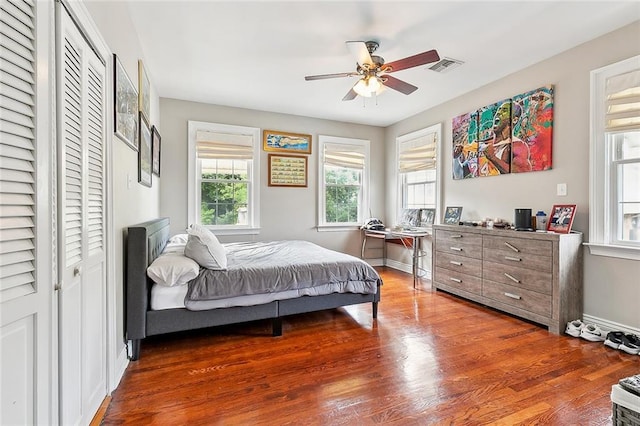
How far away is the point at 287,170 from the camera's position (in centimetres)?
494

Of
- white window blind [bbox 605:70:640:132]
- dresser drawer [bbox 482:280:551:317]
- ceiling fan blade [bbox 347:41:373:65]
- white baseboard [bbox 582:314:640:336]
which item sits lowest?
white baseboard [bbox 582:314:640:336]

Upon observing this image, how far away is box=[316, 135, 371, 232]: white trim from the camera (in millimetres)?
5176

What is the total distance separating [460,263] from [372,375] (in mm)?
2136

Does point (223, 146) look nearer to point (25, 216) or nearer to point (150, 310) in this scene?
point (150, 310)

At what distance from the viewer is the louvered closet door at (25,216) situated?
0.88 metres

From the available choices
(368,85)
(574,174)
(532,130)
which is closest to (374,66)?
(368,85)

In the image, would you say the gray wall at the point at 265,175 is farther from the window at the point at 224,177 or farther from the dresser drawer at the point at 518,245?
the dresser drawer at the point at 518,245

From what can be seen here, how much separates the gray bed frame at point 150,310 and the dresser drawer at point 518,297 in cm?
192

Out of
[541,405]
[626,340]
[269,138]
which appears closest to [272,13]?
[269,138]

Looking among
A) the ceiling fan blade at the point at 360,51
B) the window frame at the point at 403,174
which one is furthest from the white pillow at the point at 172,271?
the window frame at the point at 403,174

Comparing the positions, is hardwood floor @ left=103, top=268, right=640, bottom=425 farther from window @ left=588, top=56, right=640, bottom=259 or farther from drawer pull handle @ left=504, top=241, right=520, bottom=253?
window @ left=588, top=56, right=640, bottom=259

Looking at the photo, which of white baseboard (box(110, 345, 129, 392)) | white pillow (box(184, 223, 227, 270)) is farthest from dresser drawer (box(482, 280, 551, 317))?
white baseboard (box(110, 345, 129, 392))

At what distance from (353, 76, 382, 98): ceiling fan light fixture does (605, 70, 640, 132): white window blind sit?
6.45 feet

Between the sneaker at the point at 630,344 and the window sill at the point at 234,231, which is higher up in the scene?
the window sill at the point at 234,231
